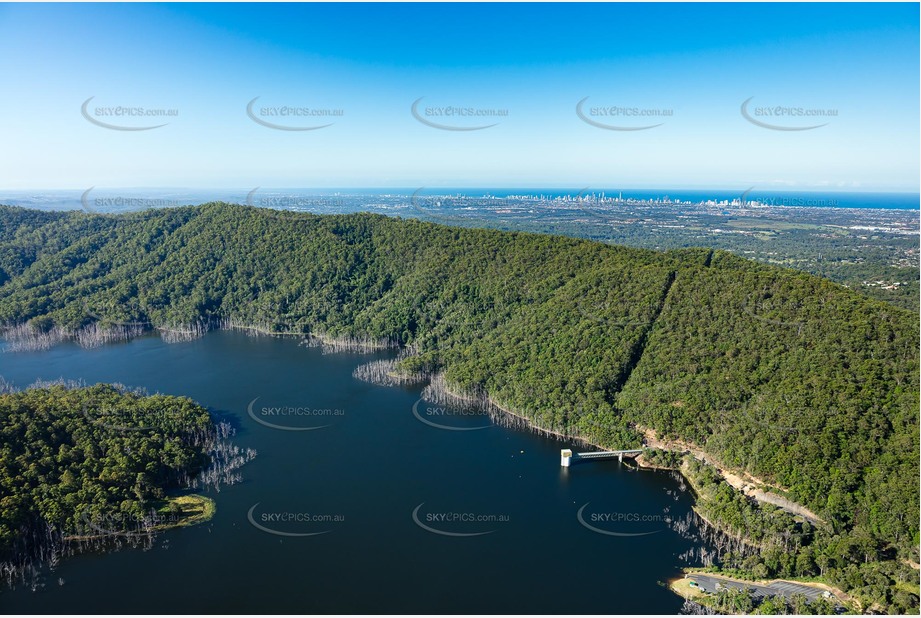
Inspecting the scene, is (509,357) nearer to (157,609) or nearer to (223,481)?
(223,481)

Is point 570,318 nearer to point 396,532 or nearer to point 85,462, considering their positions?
point 396,532

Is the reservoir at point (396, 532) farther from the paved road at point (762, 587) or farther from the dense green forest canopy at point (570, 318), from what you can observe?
the dense green forest canopy at point (570, 318)

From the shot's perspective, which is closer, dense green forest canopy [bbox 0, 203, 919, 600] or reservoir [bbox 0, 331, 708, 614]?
reservoir [bbox 0, 331, 708, 614]

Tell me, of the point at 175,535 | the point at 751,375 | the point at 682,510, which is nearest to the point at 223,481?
the point at 175,535

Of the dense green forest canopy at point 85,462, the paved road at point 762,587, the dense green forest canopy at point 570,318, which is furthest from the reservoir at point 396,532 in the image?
the dense green forest canopy at point 570,318

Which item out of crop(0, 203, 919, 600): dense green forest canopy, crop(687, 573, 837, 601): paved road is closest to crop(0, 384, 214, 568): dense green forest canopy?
crop(0, 203, 919, 600): dense green forest canopy

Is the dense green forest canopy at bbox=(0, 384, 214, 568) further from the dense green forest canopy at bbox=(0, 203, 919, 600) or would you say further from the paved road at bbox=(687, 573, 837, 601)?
the paved road at bbox=(687, 573, 837, 601)
